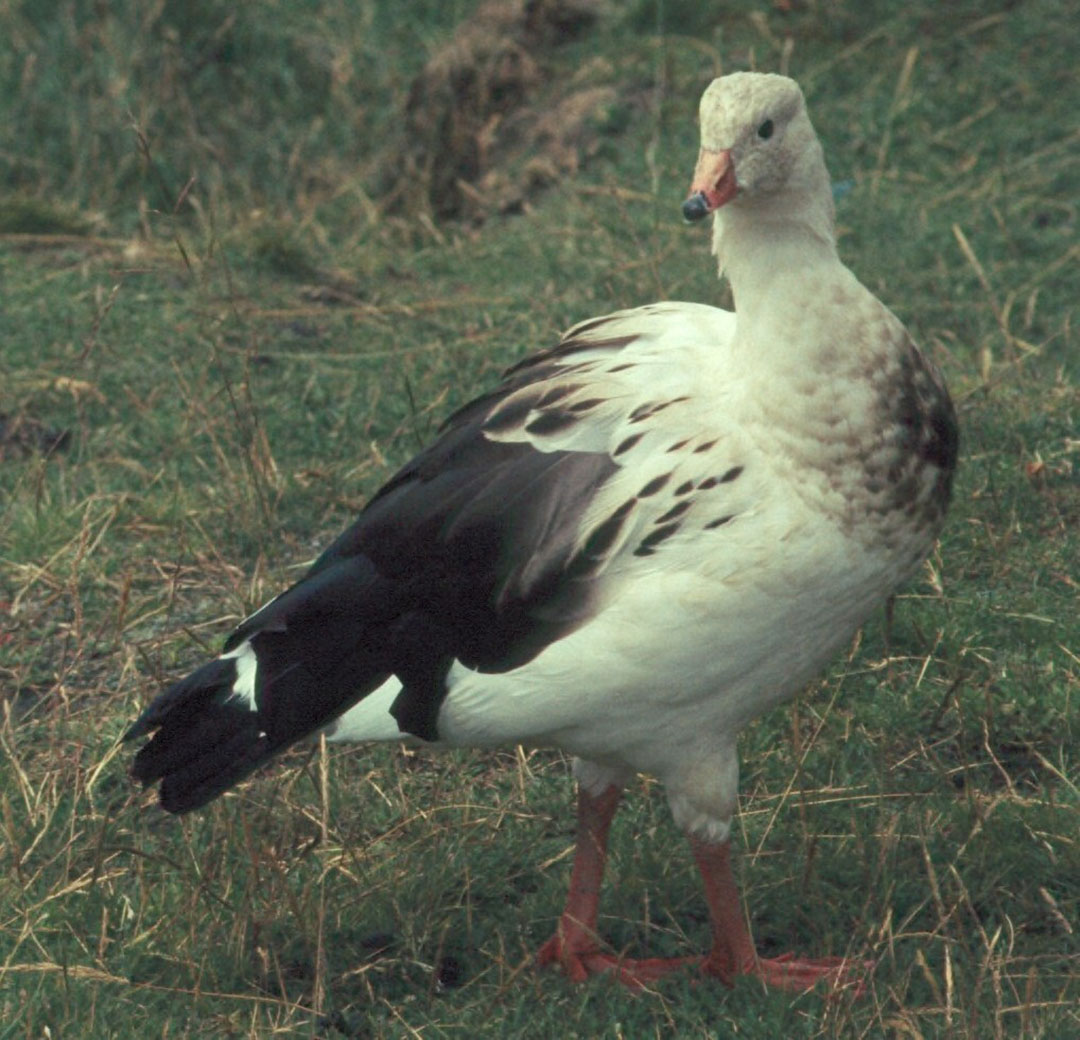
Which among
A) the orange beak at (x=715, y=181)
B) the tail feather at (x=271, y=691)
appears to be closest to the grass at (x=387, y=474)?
the tail feather at (x=271, y=691)

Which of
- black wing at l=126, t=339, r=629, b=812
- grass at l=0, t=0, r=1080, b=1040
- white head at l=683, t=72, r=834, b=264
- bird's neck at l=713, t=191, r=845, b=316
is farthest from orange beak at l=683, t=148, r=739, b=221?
grass at l=0, t=0, r=1080, b=1040

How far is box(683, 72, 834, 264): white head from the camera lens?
320 cm

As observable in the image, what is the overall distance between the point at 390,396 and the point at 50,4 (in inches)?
116

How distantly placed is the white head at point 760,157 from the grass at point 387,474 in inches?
37.5

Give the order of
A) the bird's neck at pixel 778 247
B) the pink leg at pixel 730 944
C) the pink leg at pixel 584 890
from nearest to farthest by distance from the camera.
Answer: the bird's neck at pixel 778 247
the pink leg at pixel 730 944
the pink leg at pixel 584 890

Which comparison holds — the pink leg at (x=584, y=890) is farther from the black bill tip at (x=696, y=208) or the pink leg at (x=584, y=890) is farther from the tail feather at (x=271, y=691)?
the black bill tip at (x=696, y=208)

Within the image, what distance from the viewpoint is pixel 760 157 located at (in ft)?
10.5

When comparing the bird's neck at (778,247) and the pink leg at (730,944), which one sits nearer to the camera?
the bird's neck at (778,247)

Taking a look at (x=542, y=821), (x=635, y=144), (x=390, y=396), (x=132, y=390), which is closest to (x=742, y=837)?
(x=542, y=821)

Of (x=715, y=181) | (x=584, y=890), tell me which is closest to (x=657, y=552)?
(x=715, y=181)

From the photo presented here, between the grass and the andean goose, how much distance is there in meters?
0.25

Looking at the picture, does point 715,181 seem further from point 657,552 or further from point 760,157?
point 657,552

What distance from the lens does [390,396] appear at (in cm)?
561

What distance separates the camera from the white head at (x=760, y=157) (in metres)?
3.20
